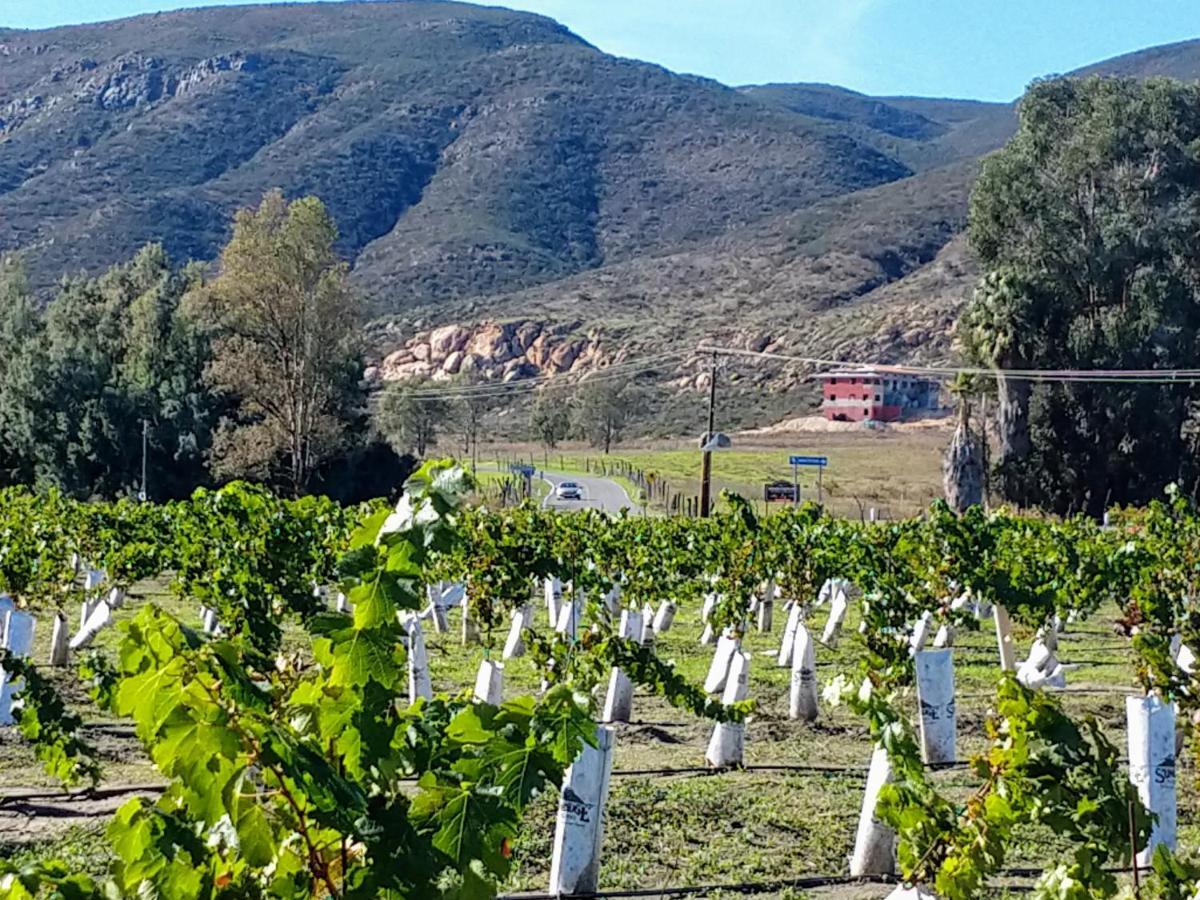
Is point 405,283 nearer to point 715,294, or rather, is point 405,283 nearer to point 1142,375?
point 715,294

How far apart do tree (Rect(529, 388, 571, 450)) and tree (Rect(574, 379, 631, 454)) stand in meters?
0.92

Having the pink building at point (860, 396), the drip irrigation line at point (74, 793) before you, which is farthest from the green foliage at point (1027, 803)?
the pink building at point (860, 396)

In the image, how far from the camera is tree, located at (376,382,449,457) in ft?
224

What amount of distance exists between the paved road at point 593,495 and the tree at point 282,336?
282 inches

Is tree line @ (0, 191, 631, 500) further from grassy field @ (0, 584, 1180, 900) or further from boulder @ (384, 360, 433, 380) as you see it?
boulder @ (384, 360, 433, 380)

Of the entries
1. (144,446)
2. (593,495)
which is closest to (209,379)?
(144,446)

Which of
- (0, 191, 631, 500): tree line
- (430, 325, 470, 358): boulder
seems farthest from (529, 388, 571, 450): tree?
(0, 191, 631, 500): tree line

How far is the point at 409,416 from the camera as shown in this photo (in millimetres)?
70312

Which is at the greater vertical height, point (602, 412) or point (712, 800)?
point (712, 800)

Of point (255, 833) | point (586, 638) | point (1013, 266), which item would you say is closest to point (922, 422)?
point (1013, 266)

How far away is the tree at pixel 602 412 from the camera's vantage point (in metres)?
80.2

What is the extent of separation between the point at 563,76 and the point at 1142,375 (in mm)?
147311

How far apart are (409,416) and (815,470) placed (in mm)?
21260

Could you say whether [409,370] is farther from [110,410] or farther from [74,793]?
[74,793]
